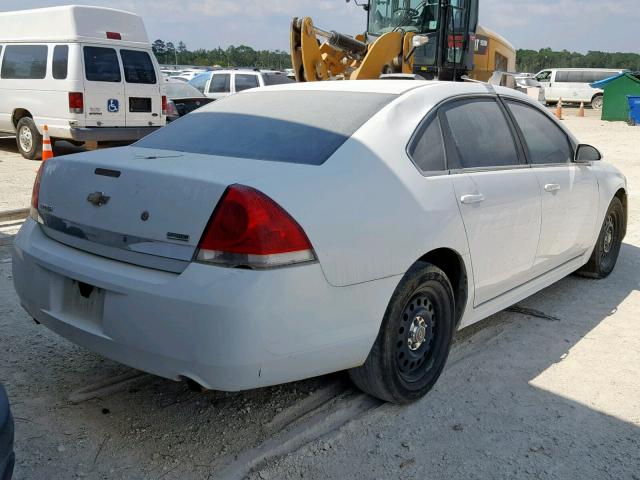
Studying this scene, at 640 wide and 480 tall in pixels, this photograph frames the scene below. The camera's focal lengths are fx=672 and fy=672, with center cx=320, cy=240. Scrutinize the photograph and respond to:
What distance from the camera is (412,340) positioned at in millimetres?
3311

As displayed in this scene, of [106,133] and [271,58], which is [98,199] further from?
[271,58]

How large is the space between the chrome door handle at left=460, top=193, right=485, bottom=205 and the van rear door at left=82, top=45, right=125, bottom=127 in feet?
30.1

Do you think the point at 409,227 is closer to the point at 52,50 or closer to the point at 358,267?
the point at 358,267

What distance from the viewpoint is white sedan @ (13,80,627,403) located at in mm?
2559

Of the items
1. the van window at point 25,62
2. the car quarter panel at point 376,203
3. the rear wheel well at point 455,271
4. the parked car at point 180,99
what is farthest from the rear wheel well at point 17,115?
the rear wheel well at point 455,271

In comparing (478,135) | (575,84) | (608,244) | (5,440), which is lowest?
(608,244)

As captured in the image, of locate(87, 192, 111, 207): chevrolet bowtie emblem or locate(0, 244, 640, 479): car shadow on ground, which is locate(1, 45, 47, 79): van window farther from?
locate(87, 192, 111, 207): chevrolet bowtie emblem

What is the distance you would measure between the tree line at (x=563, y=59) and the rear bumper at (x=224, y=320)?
261 ft

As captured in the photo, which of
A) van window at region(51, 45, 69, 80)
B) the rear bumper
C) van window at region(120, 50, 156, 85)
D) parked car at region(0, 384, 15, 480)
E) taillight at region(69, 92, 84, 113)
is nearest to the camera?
parked car at region(0, 384, 15, 480)

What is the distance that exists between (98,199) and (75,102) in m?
8.98

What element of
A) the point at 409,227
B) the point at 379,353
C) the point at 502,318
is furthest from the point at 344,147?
the point at 502,318

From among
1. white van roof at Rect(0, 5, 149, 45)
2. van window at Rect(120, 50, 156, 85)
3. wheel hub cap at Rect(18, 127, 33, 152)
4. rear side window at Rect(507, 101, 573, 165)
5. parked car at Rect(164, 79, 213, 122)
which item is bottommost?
wheel hub cap at Rect(18, 127, 33, 152)

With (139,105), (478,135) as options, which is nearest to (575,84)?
(139,105)

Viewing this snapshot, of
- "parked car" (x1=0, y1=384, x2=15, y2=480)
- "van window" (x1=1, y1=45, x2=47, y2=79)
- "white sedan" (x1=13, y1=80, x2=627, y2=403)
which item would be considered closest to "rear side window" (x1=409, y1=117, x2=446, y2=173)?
"white sedan" (x1=13, y1=80, x2=627, y2=403)
